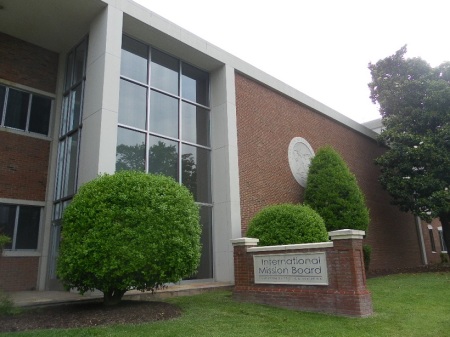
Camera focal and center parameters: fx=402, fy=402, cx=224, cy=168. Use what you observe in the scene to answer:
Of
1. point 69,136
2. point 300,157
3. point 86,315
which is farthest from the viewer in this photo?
point 300,157

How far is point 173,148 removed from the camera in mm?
12922

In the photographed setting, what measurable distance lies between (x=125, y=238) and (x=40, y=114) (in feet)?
24.6

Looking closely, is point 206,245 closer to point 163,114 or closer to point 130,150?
point 130,150

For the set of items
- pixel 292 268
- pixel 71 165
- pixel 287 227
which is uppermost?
pixel 71 165

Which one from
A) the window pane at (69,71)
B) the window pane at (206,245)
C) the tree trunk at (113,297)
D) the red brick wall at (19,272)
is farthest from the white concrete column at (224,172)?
the red brick wall at (19,272)

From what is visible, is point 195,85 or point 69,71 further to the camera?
point 195,85

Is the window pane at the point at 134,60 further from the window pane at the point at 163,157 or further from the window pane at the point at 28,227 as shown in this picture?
the window pane at the point at 28,227

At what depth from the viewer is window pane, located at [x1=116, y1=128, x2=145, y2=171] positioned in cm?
1133

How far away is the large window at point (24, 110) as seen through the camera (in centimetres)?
1231

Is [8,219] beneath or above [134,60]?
beneath

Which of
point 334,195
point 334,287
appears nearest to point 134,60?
point 334,195

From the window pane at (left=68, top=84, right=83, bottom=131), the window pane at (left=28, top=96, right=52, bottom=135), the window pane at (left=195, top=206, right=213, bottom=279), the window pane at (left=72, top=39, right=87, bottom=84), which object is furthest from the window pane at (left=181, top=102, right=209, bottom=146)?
the window pane at (left=28, top=96, right=52, bottom=135)

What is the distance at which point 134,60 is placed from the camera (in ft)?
41.6

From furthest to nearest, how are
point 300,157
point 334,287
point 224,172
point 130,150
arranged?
1. point 300,157
2. point 224,172
3. point 130,150
4. point 334,287
